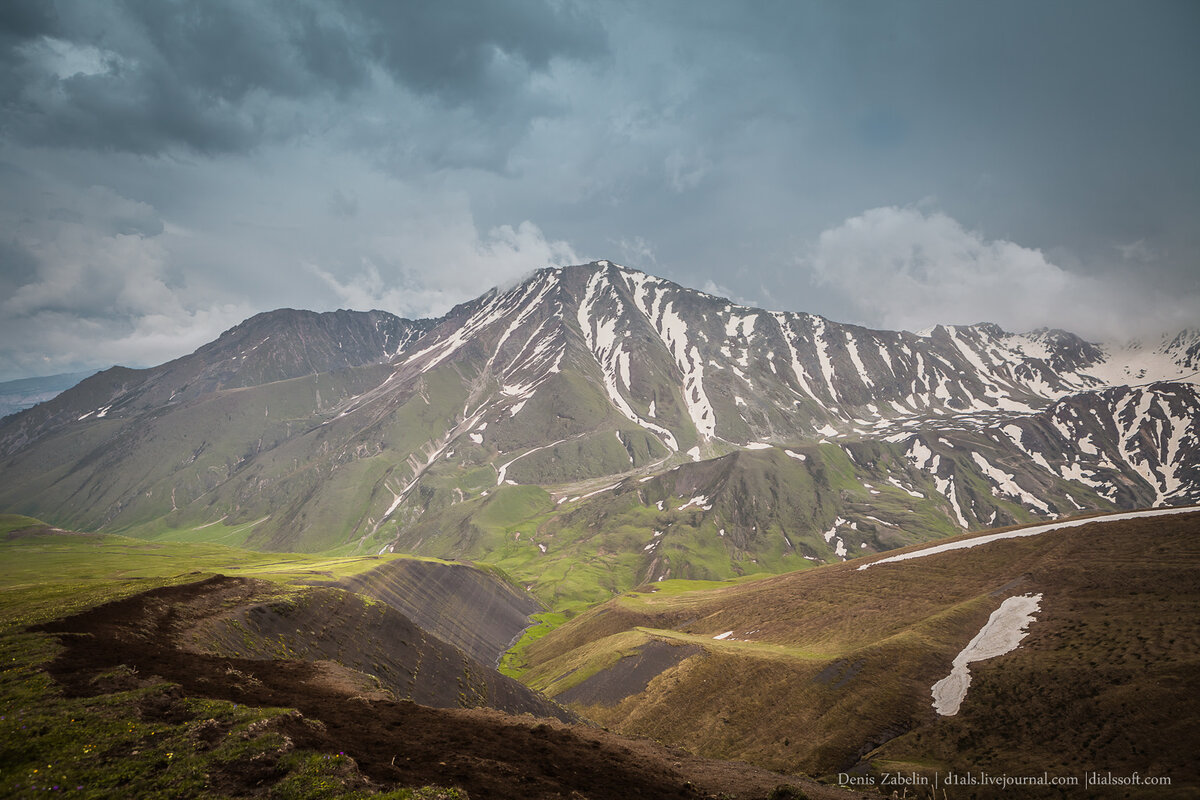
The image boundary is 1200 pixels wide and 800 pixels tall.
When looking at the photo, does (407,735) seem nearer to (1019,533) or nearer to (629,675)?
(629,675)

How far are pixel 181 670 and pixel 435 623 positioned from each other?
Result: 79467mm

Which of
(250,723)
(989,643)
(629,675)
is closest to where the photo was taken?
(250,723)

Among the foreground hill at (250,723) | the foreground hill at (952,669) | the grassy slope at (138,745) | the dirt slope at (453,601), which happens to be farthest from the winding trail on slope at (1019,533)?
the grassy slope at (138,745)

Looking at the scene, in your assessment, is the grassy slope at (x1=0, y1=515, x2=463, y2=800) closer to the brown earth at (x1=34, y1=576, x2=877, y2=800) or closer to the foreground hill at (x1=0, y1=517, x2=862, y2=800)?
the foreground hill at (x1=0, y1=517, x2=862, y2=800)

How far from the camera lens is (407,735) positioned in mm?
26125

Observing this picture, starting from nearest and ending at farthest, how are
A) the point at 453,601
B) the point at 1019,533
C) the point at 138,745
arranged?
the point at 138,745
the point at 1019,533
the point at 453,601

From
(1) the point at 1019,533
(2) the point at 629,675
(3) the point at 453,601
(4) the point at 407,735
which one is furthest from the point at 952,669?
(3) the point at 453,601

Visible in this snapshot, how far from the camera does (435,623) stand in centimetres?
10156

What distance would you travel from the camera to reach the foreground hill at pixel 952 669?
106ft

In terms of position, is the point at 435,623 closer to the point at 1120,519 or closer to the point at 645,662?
the point at 645,662

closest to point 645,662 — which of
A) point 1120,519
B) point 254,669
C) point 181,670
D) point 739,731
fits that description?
point 739,731

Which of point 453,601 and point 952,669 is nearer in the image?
point 952,669

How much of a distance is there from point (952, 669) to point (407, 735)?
46.3m

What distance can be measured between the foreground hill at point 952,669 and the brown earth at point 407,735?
502 inches
